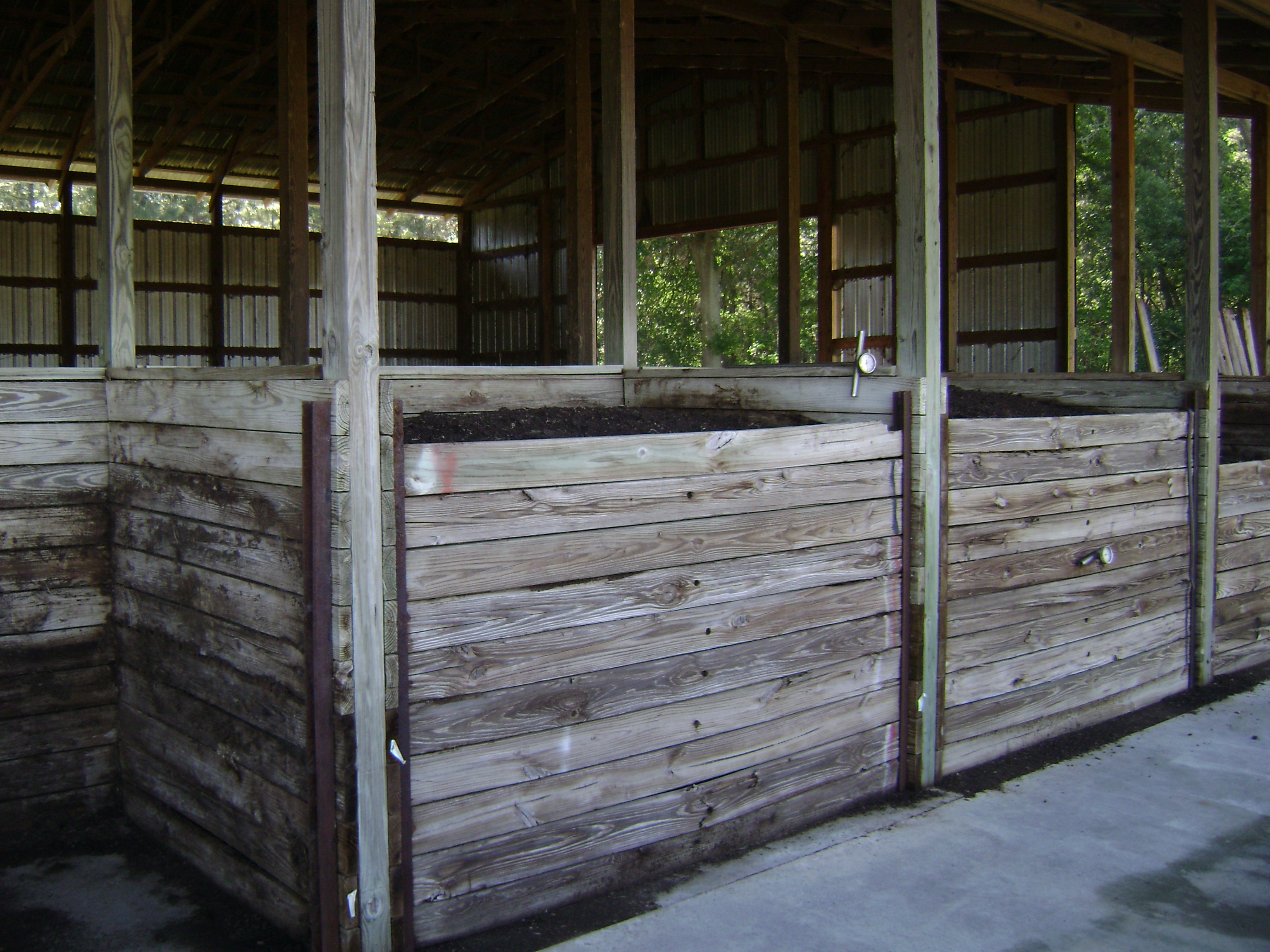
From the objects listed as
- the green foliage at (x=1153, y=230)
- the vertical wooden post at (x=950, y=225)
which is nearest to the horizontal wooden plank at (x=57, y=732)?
the vertical wooden post at (x=950, y=225)

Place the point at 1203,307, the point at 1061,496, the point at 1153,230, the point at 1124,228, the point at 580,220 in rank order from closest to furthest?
the point at 1061,496 → the point at 1203,307 → the point at 580,220 → the point at 1124,228 → the point at 1153,230

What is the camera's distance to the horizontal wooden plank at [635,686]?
303cm

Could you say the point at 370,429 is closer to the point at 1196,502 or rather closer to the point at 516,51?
the point at 1196,502

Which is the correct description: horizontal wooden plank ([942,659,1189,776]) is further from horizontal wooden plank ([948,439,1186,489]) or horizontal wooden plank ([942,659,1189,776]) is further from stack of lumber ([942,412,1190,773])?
horizontal wooden plank ([948,439,1186,489])

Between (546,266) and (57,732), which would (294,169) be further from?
(546,266)

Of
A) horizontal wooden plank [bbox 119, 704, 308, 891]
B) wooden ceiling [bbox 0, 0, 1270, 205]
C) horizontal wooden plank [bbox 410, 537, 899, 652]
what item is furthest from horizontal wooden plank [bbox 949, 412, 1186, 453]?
horizontal wooden plank [bbox 119, 704, 308, 891]

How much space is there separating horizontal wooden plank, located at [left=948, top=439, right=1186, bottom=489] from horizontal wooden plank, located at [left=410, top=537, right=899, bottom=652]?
0.50m

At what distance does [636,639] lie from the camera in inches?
134

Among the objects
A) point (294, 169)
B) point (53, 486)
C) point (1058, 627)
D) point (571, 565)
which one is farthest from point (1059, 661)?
point (294, 169)

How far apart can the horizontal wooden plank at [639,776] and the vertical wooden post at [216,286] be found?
13119 mm

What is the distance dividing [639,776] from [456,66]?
11051 mm

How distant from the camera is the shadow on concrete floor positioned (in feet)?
10.3

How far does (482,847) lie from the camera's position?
3.08m

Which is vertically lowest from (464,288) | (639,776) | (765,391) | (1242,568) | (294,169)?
(639,776)
